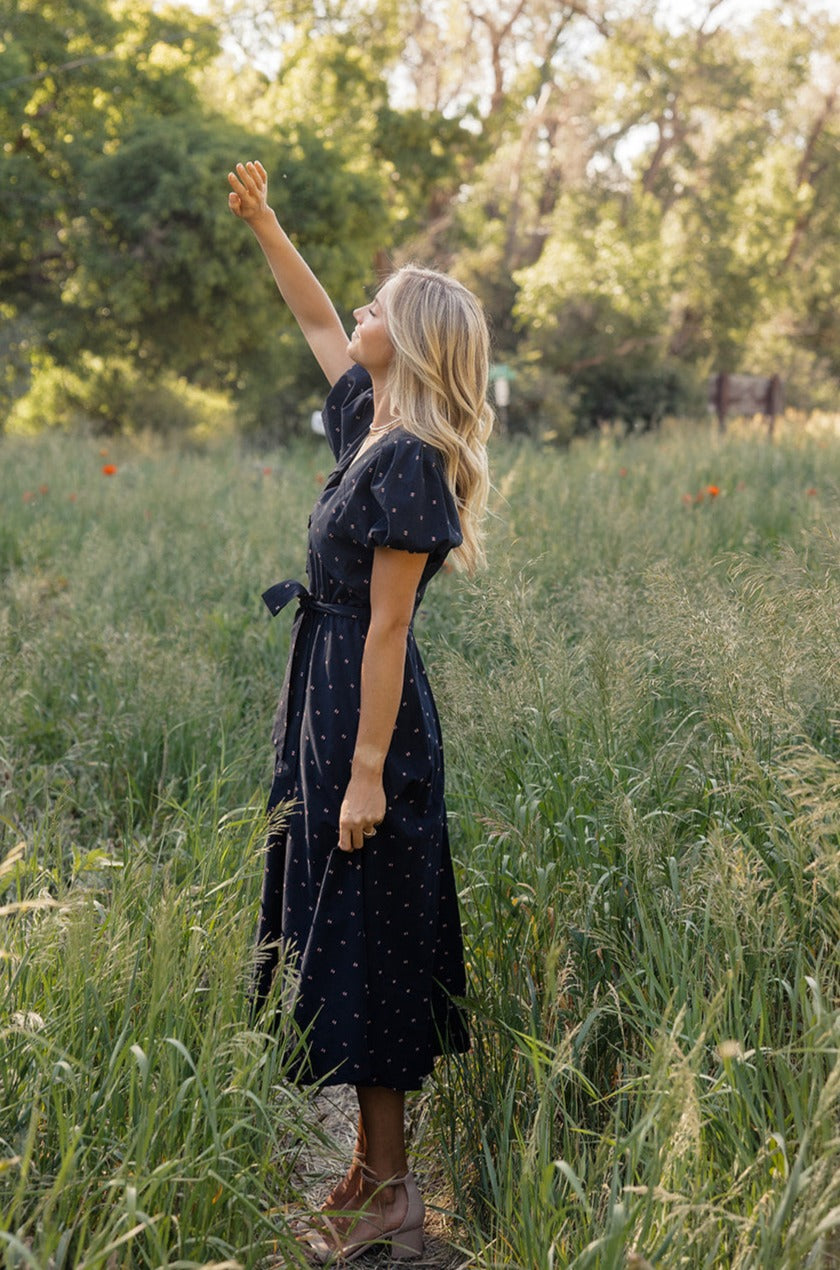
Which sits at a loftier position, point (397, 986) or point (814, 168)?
point (814, 168)

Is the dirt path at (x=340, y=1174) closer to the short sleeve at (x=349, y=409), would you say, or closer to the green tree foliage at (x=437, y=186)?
the short sleeve at (x=349, y=409)

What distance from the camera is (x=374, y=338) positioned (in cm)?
258

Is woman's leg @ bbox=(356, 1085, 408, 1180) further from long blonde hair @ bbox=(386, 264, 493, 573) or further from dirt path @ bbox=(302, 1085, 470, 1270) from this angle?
long blonde hair @ bbox=(386, 264, 493, 573)

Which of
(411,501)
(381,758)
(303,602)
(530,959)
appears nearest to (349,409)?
(303,602)

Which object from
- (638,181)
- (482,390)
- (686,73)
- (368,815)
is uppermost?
(686,73)

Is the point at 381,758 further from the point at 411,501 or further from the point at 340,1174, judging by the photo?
the point at 340,1174

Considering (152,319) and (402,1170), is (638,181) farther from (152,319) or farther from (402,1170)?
(402,1170)

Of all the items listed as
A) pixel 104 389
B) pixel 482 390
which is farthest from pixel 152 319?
pixel 482 390

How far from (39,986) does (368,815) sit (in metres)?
0.67

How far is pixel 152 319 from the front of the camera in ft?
62.0

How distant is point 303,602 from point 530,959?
0.87 metres

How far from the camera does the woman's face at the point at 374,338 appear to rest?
8.44 feet

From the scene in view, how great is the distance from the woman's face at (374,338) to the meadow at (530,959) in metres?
0.79

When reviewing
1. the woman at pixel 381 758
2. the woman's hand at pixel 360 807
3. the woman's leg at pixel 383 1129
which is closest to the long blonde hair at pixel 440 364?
the woman at pixel 381 758
